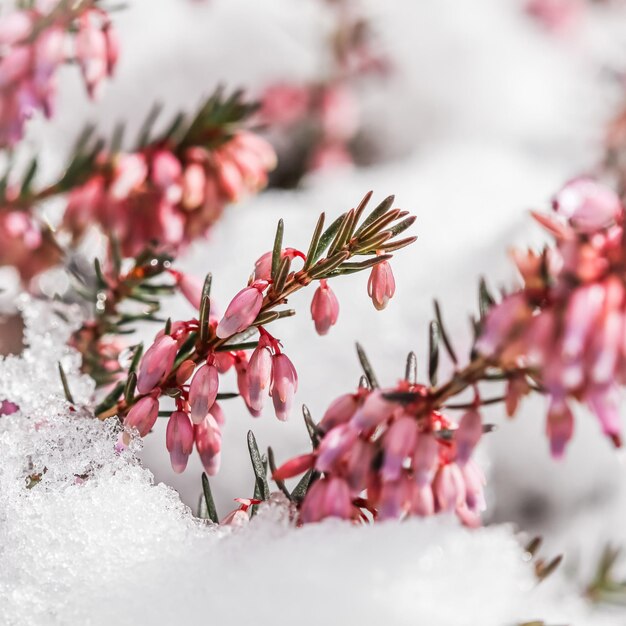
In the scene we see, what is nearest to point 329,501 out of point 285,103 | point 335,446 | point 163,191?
point 335,446

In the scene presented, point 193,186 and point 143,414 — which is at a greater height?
point 193,186

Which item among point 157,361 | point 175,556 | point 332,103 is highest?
point 332,103

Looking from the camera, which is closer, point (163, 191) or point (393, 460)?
point (393, 460)

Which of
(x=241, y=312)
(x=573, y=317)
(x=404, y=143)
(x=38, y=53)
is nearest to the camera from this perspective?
(x=573, y=317)

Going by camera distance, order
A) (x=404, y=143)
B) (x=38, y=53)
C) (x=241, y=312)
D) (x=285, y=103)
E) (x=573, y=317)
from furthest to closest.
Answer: (x=404, y=143) < (x=285, y=103) < (x=38, y=53) < (x=241, y=312) < (x=573, y=317)

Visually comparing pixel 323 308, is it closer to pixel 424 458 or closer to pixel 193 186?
pixel 424 458

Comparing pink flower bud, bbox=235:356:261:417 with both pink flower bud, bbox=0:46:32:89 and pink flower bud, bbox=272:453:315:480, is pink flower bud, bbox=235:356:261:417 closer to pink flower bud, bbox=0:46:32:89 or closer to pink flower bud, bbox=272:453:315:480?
pink flower bud, bbox=272:453:315:480
